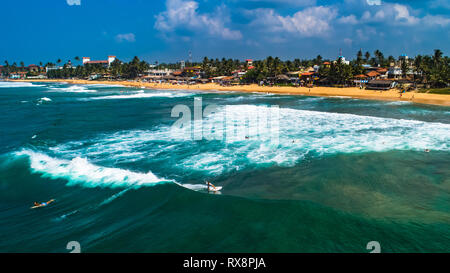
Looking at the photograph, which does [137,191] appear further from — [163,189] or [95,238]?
[95,238]

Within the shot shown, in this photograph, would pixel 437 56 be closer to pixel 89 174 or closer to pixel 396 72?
pixel 396 72

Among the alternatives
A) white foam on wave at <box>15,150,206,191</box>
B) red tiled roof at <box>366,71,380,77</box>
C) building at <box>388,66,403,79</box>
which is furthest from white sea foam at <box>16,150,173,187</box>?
building at <box>388,66,403,79</box>

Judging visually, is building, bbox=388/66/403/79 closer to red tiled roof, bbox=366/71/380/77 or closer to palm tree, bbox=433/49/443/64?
red tiled roof, bbox=366/71/380/77

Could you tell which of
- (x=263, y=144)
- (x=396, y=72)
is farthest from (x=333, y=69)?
(x=263, y=144)

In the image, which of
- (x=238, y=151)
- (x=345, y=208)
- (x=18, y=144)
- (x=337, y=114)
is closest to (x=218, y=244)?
(x=345, y=208)

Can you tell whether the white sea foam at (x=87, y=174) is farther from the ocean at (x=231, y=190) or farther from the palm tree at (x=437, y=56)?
the palm tree at (x=437, y=56)
